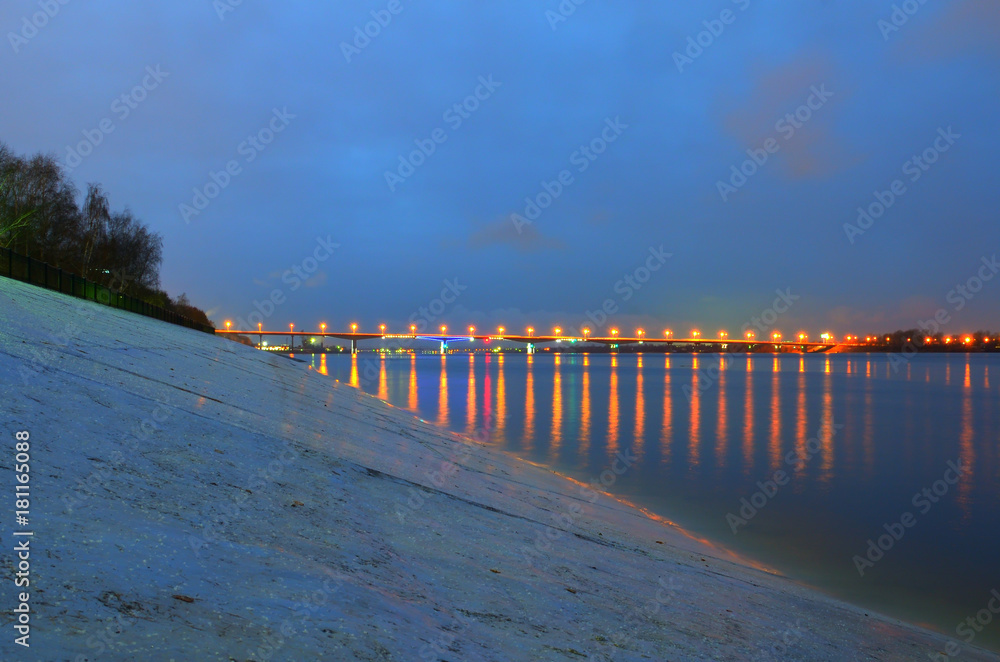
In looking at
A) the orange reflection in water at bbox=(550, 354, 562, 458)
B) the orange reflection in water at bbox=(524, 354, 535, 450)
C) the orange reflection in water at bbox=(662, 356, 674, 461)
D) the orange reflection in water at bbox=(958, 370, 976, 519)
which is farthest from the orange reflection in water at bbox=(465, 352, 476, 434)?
the orange reflection in water at bbox=(958, 370, 976, 519)

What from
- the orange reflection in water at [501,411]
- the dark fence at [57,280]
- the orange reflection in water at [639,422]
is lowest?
the orange reflection in water at [501,411]

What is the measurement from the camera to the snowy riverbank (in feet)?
11.3

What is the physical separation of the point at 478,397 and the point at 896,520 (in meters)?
30.7

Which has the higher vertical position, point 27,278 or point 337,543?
point 27,278

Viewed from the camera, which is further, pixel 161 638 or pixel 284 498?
pixel 284 498

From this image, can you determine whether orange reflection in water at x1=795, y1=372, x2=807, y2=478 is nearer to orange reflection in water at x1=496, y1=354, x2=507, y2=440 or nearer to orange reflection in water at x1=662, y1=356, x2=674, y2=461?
orange reflection in water at x1=662, y1=356, x2=674, y2=461

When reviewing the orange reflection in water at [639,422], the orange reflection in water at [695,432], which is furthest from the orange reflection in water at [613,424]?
the orange reflection in water at [695,432]

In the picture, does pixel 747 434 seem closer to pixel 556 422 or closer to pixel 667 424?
pixel 667 424

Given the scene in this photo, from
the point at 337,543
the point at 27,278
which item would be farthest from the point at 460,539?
the point at 27,278

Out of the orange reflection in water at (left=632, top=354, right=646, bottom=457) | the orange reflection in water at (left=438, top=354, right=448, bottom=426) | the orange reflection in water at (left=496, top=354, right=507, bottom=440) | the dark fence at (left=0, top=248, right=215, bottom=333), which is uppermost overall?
the dark fence at (left=0, top=248, right=215, bottom=333)

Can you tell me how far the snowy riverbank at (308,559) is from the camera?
3.44m

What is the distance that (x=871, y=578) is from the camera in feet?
32.1

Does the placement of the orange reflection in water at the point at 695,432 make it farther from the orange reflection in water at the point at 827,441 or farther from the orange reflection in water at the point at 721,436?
the orange reflection in water at the point at 827,441

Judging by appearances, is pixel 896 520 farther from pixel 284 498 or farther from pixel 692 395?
pixel 692 395
